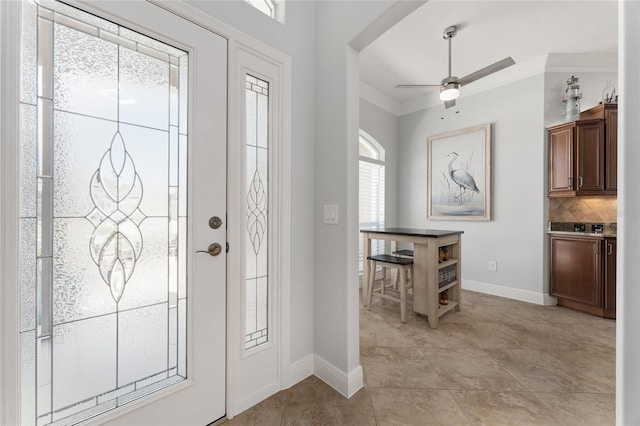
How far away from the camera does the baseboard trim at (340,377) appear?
165 cm

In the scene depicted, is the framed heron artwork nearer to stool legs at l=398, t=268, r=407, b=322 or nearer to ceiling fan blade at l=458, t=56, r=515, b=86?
ceiling fan blade at l=458, t=56, r=515, b=86

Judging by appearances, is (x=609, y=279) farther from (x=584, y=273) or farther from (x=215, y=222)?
(x=215, y=222)

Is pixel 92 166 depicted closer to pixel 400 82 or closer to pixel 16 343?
pixel 16 343

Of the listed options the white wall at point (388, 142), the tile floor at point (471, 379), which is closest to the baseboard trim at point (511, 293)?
the tile floor at point (471, 379)

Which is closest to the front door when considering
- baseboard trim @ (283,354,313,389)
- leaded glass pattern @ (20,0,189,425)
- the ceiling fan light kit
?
leaded glass pattern @ (20,0,189,425)

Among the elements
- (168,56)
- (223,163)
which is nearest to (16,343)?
(223,163)

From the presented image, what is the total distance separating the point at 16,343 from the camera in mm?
940

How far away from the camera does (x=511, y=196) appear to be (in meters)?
3.57

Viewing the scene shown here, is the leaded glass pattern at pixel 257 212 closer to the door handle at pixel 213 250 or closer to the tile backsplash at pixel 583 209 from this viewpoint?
the door handle at pixel 213 250

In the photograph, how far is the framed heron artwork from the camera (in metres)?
3.78

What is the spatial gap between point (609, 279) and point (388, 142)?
3308 millimetres

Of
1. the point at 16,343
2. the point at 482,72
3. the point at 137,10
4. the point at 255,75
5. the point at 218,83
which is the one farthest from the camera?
the point at 482,72

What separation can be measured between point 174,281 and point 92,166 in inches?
24.5

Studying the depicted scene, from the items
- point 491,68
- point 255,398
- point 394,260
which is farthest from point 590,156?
point 255,398
